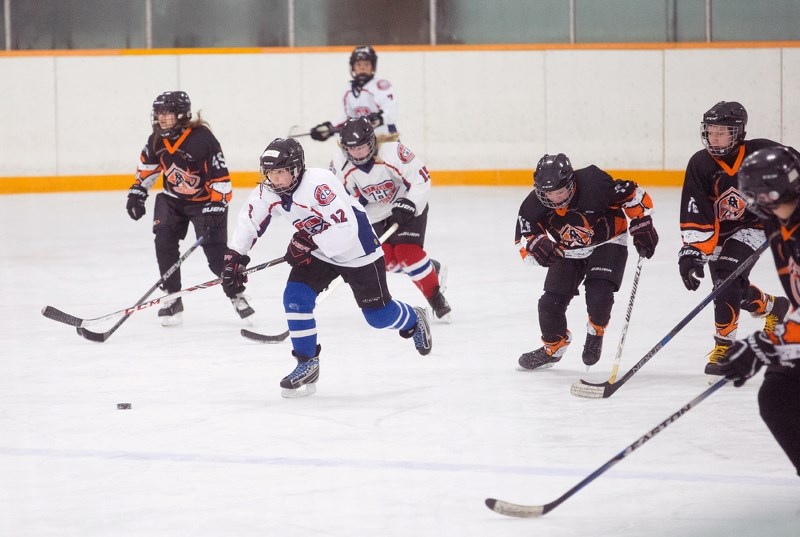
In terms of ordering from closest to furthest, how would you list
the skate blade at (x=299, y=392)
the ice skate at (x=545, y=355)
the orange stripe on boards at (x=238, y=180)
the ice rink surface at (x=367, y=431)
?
the ice rink surface at (x=367, y=431) → the skate blade at (x=299, y=392) → the ice skate at (x=545, y=355) → the orange stripe on boards at (x=238, y=180)

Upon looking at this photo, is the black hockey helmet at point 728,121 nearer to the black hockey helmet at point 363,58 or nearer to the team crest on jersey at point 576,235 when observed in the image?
the team crest on jersey at point 576,235

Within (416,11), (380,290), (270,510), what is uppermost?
(416,11)

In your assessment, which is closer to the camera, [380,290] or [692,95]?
[380,290]

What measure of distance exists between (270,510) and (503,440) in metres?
0.88

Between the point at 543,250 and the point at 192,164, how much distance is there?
1.92 meters

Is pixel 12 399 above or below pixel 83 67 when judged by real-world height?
below

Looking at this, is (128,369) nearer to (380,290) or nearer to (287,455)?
(380,290)

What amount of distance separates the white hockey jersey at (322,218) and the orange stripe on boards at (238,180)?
6.55m

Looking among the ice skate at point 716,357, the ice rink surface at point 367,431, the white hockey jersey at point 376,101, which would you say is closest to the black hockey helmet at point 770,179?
the ice rink surface at point 367,431

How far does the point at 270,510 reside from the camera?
9.73 ft

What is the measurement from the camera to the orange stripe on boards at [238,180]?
432 inches

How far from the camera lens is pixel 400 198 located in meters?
5.36

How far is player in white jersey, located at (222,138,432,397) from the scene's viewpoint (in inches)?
164

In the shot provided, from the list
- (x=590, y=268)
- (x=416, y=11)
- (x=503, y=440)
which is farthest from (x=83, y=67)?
(x=503, y=440)
